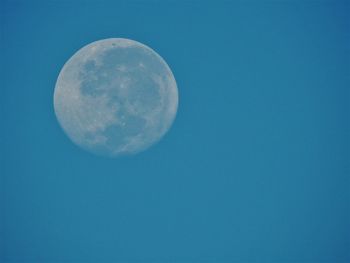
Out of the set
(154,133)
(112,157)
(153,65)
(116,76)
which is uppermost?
(153,65)

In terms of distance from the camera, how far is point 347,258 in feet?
25.0

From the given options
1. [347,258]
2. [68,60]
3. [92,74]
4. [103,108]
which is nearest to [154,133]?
[103,108]

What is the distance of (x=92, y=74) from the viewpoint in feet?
22.6

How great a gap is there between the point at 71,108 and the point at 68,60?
3.61 feet

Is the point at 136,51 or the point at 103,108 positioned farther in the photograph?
the point at 136,51

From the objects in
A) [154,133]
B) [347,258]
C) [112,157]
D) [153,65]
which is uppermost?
[153,65]

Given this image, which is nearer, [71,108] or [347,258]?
[71,108]

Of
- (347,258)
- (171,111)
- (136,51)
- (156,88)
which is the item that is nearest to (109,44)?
(136,51)

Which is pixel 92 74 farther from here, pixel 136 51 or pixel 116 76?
pixel 136 51

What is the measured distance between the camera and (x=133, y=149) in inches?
282

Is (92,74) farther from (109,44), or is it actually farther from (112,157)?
(112,157)

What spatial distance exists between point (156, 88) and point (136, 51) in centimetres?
90

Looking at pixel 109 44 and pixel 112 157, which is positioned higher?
pixel 109 44

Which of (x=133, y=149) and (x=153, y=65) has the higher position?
(x=153, y=65)
